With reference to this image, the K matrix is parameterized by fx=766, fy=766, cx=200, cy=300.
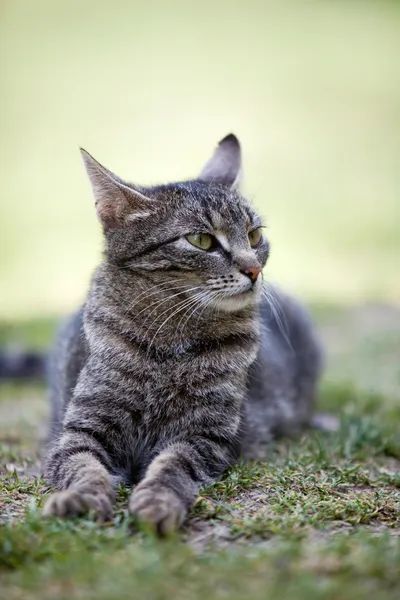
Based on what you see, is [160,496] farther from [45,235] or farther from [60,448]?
[45,235]

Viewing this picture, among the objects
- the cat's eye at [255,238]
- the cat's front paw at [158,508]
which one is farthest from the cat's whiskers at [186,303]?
the cat's front paw at [158,508]

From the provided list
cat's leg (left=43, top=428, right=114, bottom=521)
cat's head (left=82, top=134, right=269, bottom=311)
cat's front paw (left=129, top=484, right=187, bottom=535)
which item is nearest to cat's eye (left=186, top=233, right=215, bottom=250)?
cat's head (left=82, top=134, right=269, bottom=311)

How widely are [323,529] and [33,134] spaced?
14.6m

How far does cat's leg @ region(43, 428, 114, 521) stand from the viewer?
8.70ft

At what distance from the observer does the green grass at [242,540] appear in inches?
82.1

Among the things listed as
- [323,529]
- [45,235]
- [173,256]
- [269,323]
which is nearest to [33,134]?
[45,235]

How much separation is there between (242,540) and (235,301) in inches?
44.5

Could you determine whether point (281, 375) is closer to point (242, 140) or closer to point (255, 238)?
point (255, 238)

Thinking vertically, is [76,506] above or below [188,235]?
below

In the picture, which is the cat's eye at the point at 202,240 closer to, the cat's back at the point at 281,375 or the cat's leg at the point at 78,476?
the cat's back at the point at 281,375

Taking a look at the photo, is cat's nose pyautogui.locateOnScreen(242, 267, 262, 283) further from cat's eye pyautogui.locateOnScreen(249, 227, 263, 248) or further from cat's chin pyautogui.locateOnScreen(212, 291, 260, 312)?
cat's eye pyautogui.locateOnScreen(249, 227, 263, 248)

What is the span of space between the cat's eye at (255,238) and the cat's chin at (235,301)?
1.06 ft

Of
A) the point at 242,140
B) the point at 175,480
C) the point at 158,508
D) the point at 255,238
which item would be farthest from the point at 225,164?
the point at 242,140

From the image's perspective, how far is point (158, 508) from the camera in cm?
258
